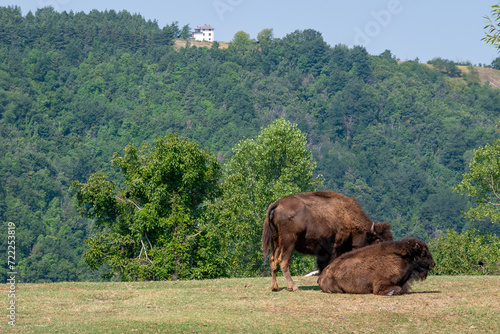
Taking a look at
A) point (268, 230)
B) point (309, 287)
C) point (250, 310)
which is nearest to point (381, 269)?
point (309, 287)

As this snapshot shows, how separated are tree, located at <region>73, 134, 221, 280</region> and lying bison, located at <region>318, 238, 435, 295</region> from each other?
15177mm

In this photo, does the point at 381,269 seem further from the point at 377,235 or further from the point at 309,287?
the point at 309,287

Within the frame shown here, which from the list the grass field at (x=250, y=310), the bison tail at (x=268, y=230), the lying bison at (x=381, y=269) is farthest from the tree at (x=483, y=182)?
the bison tail at (x=268, y=230)

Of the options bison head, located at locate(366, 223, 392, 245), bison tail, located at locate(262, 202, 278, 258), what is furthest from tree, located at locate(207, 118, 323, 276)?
bison tail, located at locate(262, 202, 278, 258)

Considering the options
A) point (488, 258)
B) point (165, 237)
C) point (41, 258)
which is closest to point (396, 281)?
point (165, 237)

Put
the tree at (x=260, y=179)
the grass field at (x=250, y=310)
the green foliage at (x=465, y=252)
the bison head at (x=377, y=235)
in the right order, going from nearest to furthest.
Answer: the grass field at (x=250, y=310) → the bison head at (x=377, y=235) → the green foliage at (x=465, y=252) → the tree at (x=260, y=179)

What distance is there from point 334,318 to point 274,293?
330 cm

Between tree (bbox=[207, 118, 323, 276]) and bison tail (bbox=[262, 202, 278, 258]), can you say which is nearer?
bison tail (bbox=[262, 202, 278, 258])

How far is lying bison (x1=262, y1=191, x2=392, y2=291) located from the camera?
59.9 feet

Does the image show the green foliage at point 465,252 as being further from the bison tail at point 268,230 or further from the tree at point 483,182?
the bison tail at point 268,230

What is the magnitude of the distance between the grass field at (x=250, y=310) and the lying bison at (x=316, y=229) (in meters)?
1.02

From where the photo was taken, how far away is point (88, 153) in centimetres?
18612

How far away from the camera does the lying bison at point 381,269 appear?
1722 cm

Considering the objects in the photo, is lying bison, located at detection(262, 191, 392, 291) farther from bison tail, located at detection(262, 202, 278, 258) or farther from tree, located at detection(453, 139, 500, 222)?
tree, located at detection(453, 139, 500, 222)
